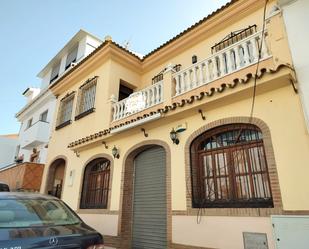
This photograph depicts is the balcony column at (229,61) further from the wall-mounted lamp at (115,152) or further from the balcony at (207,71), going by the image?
the wall-mounted lamp at (115,152)

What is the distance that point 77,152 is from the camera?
11.2 metres

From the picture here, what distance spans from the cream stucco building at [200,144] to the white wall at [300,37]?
19cm

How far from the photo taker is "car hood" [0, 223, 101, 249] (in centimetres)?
274

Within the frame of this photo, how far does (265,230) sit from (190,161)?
250cm

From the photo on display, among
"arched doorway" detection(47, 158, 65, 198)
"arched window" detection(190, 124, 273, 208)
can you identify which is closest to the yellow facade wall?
"arched window" detection(190, 124, 273, 208)

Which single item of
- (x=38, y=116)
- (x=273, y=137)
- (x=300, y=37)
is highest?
(x=38, y=116)

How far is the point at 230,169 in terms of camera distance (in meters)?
6.00

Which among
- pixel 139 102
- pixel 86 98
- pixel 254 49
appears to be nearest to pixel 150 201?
pixel 139 102

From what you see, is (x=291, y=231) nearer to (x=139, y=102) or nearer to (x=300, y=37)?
(x=300, y=37)

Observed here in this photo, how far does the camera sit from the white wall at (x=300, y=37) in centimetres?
505

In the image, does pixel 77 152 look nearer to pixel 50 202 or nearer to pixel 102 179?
pixel 102 179

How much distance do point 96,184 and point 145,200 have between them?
288 centimetres

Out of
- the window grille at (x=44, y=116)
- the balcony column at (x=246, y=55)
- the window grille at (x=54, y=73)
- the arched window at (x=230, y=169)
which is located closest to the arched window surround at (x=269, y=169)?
the arched window at (x=230, y=169)

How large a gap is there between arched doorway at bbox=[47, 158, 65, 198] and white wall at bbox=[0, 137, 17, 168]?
12837mm
